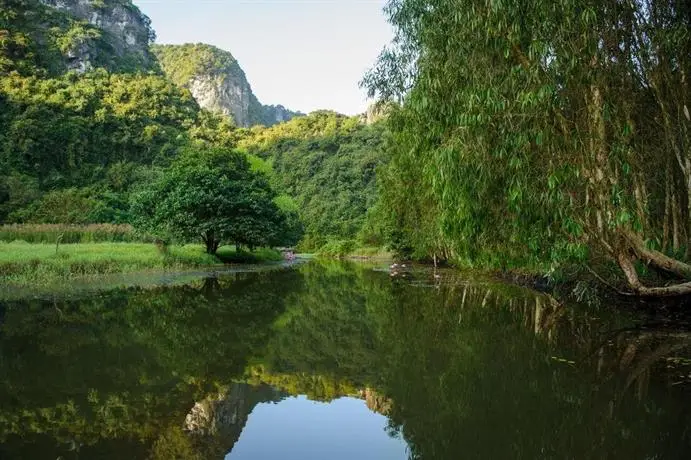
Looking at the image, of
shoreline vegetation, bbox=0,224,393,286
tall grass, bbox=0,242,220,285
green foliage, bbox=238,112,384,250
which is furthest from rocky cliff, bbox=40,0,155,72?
tall grass, bbox=0,242,220,285

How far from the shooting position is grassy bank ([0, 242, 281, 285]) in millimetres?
16266

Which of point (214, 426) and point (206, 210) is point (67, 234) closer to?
point (206, 210)

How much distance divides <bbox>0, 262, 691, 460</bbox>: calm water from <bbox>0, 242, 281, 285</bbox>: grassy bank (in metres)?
4.48

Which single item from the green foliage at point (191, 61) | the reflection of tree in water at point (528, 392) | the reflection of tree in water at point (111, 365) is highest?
the green foliage at point (191, 61)

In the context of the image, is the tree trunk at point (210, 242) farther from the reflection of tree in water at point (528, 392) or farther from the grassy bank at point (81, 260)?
the reflection of tree in water at point (528, 392)

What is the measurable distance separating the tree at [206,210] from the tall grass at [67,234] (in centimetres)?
97

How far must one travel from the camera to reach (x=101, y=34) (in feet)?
307

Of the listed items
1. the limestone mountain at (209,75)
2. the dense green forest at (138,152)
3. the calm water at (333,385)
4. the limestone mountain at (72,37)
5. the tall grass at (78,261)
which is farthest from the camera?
the limestone mountain at (209,75)

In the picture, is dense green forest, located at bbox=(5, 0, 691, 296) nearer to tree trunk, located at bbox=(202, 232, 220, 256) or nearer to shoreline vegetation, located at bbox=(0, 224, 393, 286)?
shoreline vegetation, located at bbox=(0, 224, 393, 286)

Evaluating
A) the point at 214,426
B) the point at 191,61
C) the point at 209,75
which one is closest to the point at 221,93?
the point at 209,75

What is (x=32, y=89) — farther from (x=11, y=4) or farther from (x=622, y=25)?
(x=622, y=25)

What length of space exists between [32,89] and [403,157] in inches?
2198

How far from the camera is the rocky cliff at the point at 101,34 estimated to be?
275ft

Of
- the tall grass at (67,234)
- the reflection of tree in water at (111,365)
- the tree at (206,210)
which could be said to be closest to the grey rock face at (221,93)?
the tree at (206,210)
